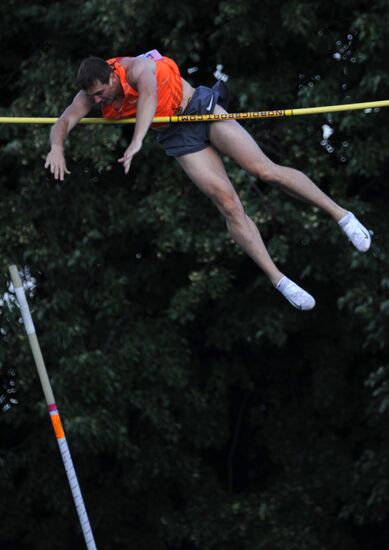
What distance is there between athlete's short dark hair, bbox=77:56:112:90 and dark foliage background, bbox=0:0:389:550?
10.3 ft

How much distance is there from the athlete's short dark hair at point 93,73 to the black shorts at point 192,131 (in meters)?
0.40

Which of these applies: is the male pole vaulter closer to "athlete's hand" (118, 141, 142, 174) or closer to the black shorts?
the black shorts

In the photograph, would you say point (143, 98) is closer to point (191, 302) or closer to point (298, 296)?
point (298, 296)

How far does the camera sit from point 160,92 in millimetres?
6234

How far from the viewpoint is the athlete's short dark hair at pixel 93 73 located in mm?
6016

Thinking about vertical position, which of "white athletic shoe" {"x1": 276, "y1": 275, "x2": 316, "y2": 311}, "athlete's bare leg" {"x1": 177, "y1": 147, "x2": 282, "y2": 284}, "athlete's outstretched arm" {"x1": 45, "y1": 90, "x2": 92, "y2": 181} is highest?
"athlete's outstretched arm" {"x1": 45, "y1": 90, "x2": 92, "y2": 181}

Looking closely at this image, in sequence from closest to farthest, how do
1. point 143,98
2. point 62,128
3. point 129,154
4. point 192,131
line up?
point 129,154
point 143,98
point 62,128
point 192,131

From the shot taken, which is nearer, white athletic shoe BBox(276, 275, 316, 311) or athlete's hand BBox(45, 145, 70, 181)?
athlete's hand BBox(45, 145, 70, 181)

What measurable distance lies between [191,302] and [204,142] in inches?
138

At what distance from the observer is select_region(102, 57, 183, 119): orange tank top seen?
615 centimetres

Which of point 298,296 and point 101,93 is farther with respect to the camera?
point 298,296

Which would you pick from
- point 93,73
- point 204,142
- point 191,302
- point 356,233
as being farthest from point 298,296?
point 191,302

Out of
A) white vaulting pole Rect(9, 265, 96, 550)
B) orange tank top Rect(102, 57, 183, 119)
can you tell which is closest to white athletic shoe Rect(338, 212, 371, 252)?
orange tank top Rect(102, 57, 183, 119)

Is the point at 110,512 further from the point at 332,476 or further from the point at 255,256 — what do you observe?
the point at 255,256
